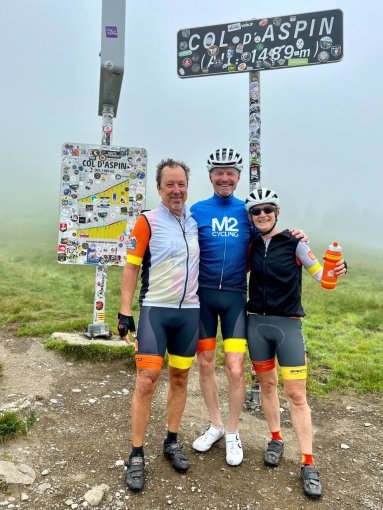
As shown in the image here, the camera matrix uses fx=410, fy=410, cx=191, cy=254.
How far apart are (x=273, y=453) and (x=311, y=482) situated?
58cm

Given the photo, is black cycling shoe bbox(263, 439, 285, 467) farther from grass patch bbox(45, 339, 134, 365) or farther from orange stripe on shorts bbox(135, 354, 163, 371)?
grass patch bbox(45, 339, 134, 365)

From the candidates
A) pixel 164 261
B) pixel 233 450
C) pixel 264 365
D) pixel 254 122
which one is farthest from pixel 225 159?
pixel 233 450

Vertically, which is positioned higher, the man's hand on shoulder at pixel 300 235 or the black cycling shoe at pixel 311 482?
the man's hand on shoulder at pixel 300 235

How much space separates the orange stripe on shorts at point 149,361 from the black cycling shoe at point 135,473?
94 cm

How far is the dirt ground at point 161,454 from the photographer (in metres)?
3.90

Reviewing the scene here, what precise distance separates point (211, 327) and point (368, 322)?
11567mm

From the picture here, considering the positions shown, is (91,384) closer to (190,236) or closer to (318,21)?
(190,236)

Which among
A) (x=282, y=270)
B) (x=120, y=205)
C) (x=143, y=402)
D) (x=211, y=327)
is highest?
(x=120, y=205)

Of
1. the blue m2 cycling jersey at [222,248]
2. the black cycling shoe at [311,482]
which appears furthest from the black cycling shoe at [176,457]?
the blue m2 cycling jersey at [222,248]

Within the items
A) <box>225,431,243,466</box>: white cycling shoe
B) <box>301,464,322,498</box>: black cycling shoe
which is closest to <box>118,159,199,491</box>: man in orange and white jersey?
<box>225,431,243,466</box>: white cycling shoe

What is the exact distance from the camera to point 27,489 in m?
3.86

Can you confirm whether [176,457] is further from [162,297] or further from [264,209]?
[264,209]

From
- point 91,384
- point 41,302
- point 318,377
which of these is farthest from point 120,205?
point 41,302

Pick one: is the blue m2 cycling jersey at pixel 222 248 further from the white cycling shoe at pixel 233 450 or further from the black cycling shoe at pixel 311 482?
the black cycling shoe at pixel 311 482
